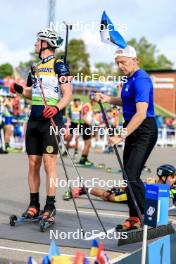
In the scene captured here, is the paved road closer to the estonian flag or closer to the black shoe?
the black shoe

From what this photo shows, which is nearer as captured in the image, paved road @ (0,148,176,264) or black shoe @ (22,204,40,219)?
paved road @ (0,148,176,264)

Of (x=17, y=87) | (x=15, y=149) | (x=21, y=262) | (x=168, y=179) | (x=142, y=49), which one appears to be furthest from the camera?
(x=142, y=49)

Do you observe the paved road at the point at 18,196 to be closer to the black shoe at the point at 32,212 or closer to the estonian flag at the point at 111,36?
the black shoe at the point at 32,212

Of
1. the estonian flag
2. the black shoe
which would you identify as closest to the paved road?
the black shoe

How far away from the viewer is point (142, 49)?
94688mm

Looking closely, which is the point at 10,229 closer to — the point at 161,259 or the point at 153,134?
the point at 153,134

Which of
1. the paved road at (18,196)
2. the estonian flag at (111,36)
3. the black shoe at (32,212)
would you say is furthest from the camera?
the black shoe at (32,212)

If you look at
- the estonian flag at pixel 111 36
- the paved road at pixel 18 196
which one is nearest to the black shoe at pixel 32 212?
the paved road at pixel 18 196

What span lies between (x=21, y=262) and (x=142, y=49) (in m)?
91.5

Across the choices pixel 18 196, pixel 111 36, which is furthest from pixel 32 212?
pixel 18 196

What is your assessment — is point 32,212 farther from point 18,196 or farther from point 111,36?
point 18,196

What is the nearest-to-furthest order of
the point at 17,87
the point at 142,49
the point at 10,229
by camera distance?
the point at 10,229
the point at 17,87
the point at 142,49

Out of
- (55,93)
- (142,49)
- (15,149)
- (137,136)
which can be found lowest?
(15,149)

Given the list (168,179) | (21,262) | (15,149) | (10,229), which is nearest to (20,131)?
(15,149)
